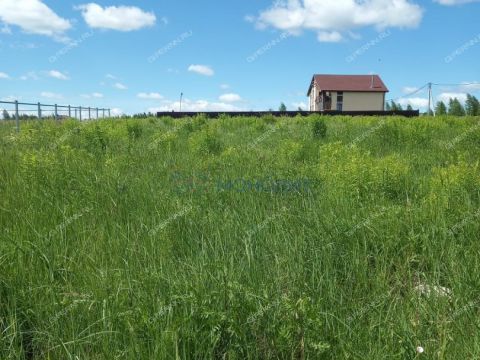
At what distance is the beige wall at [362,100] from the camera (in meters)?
55.2

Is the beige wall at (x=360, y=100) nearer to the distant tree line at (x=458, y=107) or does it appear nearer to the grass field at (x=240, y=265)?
the distant tree line at (x=458, y=107)

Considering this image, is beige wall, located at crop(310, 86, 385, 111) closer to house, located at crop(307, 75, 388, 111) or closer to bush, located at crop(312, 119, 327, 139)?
house, located at crop(307, 75, 388, 111)

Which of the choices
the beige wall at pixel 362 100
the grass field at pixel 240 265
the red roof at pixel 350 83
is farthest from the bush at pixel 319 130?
the beige wall at pixel 362 100

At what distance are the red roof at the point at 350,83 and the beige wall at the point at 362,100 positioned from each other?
689 mm

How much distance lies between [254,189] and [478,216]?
83.2 inches

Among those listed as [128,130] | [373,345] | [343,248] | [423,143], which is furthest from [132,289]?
[128,130]

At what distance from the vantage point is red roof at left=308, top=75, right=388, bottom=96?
54.9m

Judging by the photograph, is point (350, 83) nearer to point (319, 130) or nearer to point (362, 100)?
point (362, 100)

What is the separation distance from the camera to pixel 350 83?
184 feet

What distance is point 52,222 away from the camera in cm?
374

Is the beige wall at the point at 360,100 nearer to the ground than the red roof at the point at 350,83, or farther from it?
nearer to the ground

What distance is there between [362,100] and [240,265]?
56.0m

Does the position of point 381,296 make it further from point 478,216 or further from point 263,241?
point 478,216

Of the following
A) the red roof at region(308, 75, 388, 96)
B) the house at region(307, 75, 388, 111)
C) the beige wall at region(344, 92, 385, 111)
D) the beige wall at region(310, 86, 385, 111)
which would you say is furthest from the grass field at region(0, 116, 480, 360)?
the red roof at region(308, 75, 388, 96)
